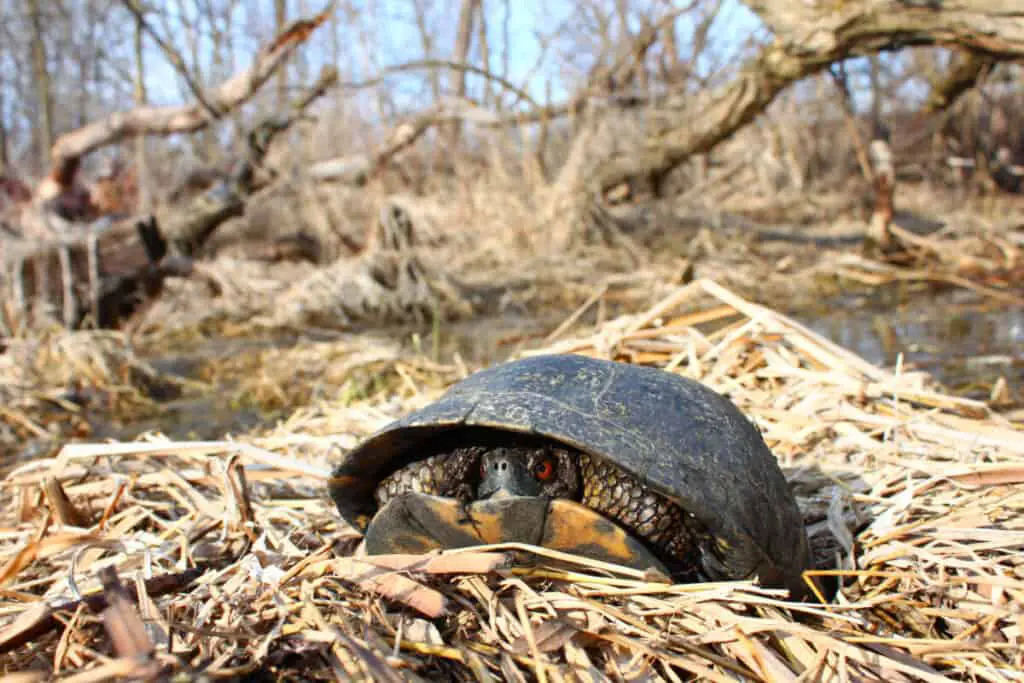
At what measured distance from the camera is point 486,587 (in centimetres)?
176

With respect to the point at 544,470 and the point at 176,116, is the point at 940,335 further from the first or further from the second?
the point at 176,116

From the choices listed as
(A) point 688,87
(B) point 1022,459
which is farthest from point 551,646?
(A) point 688,87

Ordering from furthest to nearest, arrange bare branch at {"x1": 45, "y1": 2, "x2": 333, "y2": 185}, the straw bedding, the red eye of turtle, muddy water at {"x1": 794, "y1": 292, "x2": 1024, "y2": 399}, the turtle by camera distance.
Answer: bare branch at {"x1": 45, "y1": 2, "x2": 333, "y2": 185}, muddy water at {"x1": 794, "y1": 292, "x2": 1024, "y2": 399}, the red eye of turtle, the turtle, the straw bedding

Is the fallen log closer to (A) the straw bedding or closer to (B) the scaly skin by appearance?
(A) the straw bedding

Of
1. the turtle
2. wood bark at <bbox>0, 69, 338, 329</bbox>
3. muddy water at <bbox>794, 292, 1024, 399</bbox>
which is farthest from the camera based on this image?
wood bark at <bbox>0, 69, 338, 329</bbox>

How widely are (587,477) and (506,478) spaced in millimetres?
217

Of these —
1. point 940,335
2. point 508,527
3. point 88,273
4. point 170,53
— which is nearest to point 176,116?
point 170,53

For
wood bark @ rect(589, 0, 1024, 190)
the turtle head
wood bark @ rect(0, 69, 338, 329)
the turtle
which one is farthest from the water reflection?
wood bark @ rect(0, 69, 338, 329)

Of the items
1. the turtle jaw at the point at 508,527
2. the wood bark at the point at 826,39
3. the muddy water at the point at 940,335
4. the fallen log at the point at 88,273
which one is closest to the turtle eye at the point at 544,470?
the turtle jaw at the point at 508,527

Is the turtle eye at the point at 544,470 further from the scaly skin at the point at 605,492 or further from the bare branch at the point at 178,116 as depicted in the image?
the bare branch at the point at 178,116

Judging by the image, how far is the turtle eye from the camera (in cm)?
180

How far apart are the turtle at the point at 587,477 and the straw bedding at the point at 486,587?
0.28ft

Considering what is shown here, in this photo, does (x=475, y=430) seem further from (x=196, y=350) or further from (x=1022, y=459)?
(x=196, y=350)

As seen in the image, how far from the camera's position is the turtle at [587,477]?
5.49 feet
